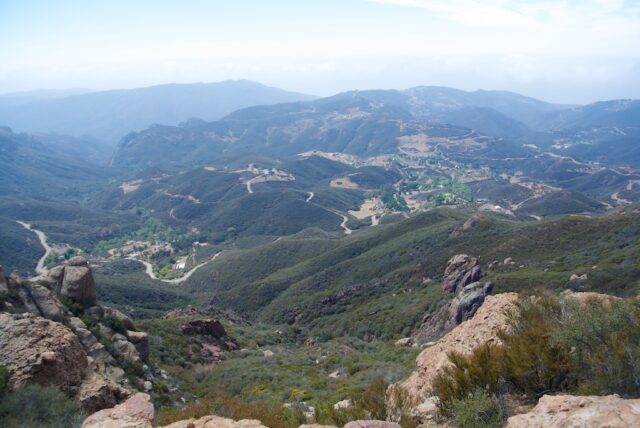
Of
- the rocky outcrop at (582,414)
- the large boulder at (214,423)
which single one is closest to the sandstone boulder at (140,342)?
the large boulder at (214,423)

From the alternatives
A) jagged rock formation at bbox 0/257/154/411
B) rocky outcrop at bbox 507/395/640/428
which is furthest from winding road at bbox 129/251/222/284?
rocky outcrop at bbox 507/395/640/428

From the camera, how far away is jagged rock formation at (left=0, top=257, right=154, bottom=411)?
609 inches

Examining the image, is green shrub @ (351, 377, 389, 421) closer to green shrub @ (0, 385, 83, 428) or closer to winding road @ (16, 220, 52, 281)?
green shrub @ (0, 385, 83, 428)

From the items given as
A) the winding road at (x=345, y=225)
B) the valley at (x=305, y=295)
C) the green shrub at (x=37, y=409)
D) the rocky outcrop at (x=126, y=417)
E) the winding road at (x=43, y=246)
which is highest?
the rocky outcrop at (x=126, y=417)

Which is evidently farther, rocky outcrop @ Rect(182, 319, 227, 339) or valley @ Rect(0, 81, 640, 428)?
rocky outcrop @ Rect(182, 319, 227, 339)

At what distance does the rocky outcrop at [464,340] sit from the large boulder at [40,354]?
→ 39.7 ft

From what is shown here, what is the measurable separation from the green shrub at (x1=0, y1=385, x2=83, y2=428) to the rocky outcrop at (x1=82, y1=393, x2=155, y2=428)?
3.75 ft

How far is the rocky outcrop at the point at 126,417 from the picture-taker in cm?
1085

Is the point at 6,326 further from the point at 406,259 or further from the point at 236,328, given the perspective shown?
the point at 406,259

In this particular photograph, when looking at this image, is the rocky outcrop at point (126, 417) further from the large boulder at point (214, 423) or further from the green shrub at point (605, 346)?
the green shrub at point (605, 346)

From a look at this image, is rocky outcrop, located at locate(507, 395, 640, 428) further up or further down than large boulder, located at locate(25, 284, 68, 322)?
further up

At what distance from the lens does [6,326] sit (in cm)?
1672

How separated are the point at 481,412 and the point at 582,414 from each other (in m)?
2.72

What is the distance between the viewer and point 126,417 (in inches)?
441
